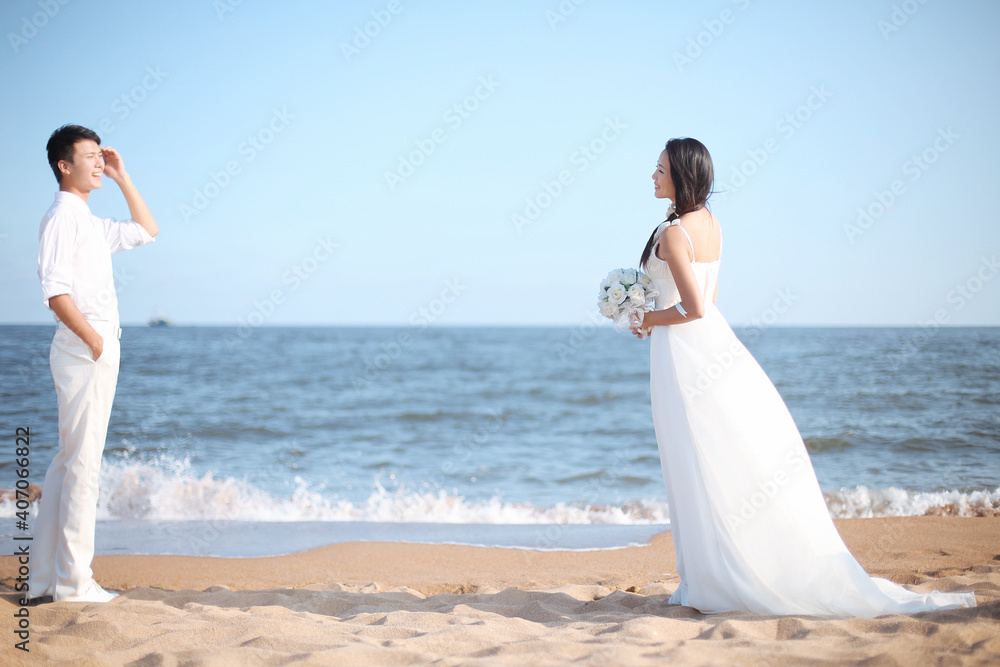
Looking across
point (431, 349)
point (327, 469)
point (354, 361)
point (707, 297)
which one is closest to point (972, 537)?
→ point (707, 297)

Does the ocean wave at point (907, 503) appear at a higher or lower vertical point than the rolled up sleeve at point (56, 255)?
lower

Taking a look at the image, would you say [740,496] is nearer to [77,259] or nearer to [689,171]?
[689,171]

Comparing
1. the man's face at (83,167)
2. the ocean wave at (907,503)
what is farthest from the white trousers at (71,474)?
the ocean wave at (907,503)

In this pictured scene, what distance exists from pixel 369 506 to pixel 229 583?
10.2 ft

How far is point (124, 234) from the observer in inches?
155

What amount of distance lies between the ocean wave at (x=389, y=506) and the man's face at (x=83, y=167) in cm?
409

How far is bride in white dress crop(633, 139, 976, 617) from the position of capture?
305 cm

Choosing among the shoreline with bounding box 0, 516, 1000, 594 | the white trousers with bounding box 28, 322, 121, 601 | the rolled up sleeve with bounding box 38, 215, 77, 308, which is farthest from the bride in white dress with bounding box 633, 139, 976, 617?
the rolled up sleeve with bounding box 38, 215, 77, 308

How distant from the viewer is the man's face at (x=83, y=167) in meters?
3.63

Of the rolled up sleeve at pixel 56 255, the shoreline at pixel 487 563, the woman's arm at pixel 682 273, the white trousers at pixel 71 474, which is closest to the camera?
the woman's arm at pixel 682 273

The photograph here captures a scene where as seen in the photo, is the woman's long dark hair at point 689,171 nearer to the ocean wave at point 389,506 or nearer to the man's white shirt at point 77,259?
the man's white shirt at point 77,259

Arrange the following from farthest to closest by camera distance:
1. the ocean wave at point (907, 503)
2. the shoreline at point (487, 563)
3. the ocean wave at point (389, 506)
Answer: the ocean wave at point (389, 506) < the ocean wave at point (907, 503) < the shoreline at point (487, 563)

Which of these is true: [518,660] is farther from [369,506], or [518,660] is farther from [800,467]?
[369,506]

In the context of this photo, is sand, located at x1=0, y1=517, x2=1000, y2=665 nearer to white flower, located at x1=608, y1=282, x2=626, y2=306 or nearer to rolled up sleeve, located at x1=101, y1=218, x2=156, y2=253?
white flower, located at x1=608, y1=282, x2=626, y2=306
